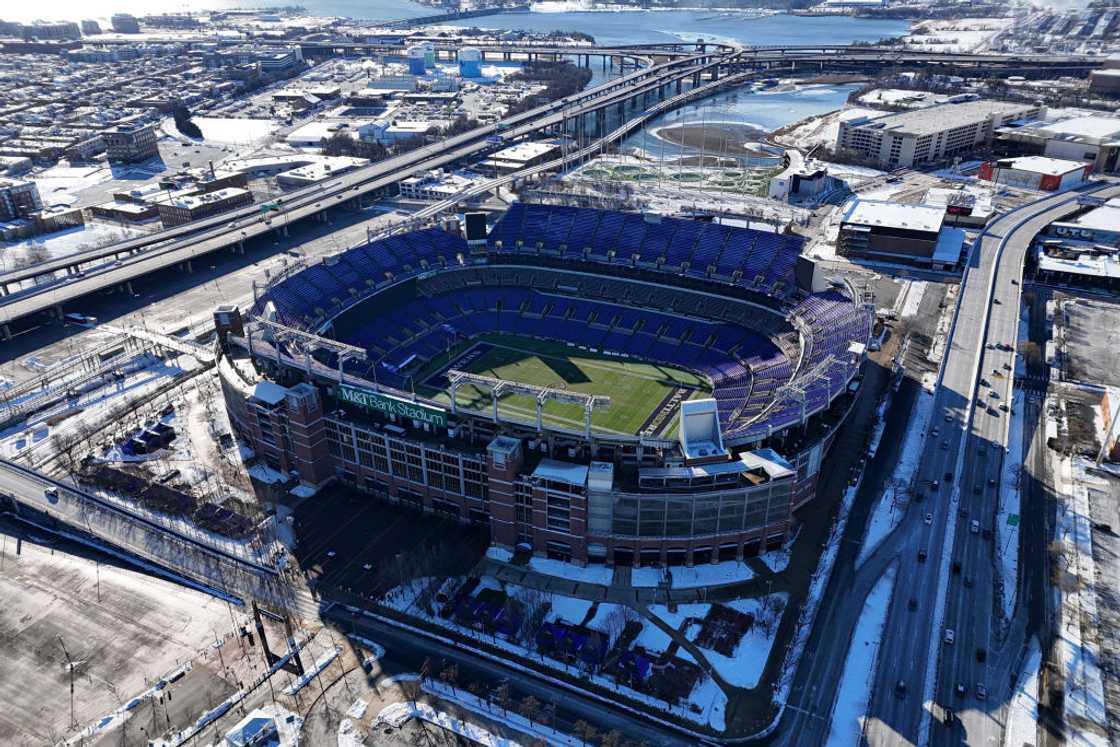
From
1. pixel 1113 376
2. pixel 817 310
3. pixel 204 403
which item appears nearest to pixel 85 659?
pixel 204 403

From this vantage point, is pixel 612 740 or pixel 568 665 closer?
pixel 612 740

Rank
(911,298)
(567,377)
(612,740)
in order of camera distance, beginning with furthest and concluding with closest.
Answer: (911,298) < (567,377) < (612,740)

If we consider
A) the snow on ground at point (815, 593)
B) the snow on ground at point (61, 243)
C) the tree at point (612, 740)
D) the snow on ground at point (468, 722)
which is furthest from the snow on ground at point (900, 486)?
the snow on ground at point (61, 243)

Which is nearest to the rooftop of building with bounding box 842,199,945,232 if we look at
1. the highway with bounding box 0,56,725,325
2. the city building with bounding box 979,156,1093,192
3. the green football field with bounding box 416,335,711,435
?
the city building with bounding box 979,156,1093,192

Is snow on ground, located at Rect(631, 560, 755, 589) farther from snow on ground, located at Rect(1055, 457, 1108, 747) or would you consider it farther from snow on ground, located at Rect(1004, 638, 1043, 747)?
snow on ground, located at Rect(1055, 457, 1108, 747)

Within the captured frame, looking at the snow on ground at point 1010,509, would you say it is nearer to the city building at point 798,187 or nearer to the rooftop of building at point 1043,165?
the city building at point 798,187

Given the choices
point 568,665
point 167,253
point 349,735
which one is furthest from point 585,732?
point 167,253

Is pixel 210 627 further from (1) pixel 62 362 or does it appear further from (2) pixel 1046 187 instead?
(2) pixel 1046 187

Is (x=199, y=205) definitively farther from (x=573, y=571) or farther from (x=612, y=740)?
(x=612, y=740)
